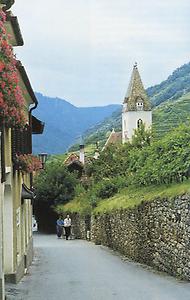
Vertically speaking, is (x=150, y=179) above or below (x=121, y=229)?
above

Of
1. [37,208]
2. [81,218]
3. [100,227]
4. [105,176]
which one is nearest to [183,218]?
[100,227]

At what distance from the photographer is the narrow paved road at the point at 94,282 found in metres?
15.2

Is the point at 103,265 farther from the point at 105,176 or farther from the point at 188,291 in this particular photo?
the point at 105,176

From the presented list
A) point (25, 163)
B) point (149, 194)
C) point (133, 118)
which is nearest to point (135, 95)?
point (133, 118)

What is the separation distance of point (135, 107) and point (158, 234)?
11604 cm

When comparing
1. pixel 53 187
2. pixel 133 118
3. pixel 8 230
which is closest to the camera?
pixel 8 230

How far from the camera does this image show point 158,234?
20.2 m

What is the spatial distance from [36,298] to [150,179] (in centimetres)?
942

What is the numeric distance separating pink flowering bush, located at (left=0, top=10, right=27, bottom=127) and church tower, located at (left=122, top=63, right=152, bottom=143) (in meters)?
120

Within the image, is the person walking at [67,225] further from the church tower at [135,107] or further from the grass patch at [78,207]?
the church tower at [135,107]

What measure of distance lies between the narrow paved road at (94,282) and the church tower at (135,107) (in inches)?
4250

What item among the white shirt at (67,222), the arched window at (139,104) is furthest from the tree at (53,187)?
the arched window at (139,104)

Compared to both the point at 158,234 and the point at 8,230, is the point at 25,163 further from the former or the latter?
the point at 158,234

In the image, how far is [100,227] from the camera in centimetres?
3509
